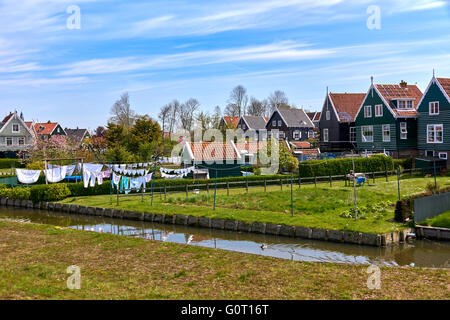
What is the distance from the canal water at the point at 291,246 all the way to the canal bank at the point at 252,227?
0.38m

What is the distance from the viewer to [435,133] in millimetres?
44625

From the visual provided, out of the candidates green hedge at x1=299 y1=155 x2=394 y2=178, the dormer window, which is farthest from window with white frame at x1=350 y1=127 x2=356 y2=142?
green hedge at x1=299 y1=155 x2=394 y2=178

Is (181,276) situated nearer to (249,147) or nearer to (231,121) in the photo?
(249,147)

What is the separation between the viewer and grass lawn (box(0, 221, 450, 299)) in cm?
1170

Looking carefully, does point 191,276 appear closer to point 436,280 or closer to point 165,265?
point 165,265

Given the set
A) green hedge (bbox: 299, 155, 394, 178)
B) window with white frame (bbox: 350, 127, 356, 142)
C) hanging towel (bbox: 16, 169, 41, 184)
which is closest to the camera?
hanging towel (bbox: 16, 169, 41, 184)

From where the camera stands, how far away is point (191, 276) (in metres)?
13.7

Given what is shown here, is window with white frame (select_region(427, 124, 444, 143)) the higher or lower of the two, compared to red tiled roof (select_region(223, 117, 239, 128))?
lower

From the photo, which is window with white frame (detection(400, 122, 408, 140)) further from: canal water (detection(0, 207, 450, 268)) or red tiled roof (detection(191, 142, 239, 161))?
canal water (detection(0, 207, 450, 268))

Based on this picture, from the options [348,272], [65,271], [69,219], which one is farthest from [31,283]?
[69,219]

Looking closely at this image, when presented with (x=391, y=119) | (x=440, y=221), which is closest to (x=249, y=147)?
(x=391, y=119)

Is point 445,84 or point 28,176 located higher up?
point 445,84

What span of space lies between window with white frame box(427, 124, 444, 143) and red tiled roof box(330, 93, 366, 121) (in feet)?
→ 46.1

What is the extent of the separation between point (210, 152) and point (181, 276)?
31.2 meters
